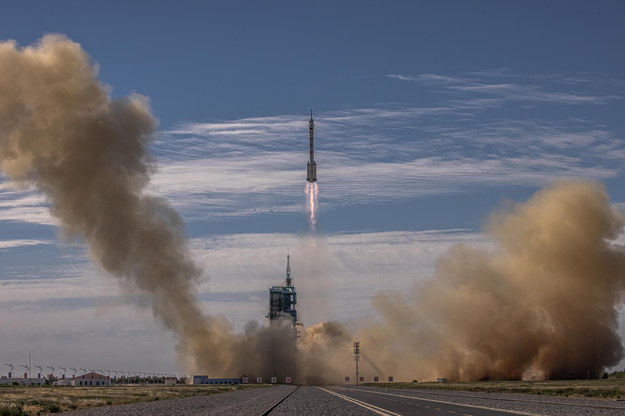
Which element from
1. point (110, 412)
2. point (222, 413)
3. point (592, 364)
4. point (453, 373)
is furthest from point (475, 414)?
point (453, 373)

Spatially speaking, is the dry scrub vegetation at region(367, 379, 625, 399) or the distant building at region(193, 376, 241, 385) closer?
the dry scrub vegetation at region(367, 379, 625, 399)

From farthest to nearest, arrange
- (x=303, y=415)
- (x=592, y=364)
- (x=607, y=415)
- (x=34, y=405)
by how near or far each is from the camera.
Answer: (x=592, y=364)
(x=34, y=405)
(x=303, y=415)
(x=607, y=415)

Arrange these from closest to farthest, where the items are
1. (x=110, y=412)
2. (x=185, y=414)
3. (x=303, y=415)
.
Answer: (x=303, y=415)
(x=185, y=414)
(x=110, y=412)

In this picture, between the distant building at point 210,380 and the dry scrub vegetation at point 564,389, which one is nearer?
the dry scrub vegetation at point 564,389

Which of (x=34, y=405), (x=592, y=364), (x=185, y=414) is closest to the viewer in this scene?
(x=185, y=414)

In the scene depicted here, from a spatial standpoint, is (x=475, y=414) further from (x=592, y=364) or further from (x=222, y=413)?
(x=592, y=364)

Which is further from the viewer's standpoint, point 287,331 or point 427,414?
Result: point 287,331

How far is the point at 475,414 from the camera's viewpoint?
53188mm

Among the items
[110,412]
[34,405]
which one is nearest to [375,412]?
[110,412]

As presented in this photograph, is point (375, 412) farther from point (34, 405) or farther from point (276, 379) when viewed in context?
point (276, 379)

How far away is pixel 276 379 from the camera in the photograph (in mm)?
190250

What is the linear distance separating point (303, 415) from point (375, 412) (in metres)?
4.76

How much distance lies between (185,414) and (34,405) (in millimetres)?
20906

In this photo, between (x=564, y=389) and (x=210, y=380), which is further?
(x=210, y=380)
